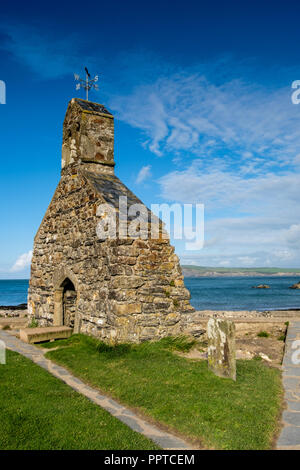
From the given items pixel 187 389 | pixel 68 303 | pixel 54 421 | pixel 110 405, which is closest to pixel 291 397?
pixel 187 389

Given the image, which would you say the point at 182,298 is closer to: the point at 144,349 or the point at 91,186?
the point at 144,349

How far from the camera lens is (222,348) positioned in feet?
22.7

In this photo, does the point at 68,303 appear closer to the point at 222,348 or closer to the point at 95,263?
the point at 95,263

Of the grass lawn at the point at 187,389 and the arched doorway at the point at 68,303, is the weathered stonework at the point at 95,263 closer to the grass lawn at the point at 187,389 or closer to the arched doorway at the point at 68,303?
the arched doorway at the point at 68,303

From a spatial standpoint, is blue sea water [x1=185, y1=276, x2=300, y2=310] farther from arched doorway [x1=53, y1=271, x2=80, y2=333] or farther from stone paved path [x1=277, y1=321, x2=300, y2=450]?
stone paved path [x1=277, y1=321, x2=300, y2=450]

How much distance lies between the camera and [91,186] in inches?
408

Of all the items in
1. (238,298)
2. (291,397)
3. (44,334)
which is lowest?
(238,298)

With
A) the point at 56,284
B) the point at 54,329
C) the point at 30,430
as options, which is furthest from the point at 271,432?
the point at 56,284

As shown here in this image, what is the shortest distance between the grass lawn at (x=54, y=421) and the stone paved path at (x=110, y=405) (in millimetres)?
184

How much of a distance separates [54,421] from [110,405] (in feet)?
3.51

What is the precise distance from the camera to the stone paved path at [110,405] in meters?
4.39

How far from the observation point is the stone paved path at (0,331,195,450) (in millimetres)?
4391

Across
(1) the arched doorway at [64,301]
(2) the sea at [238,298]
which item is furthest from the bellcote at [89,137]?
(2) the sea at [238,298]

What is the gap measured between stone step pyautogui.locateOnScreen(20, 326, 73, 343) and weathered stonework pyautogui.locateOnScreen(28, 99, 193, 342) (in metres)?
0.39
